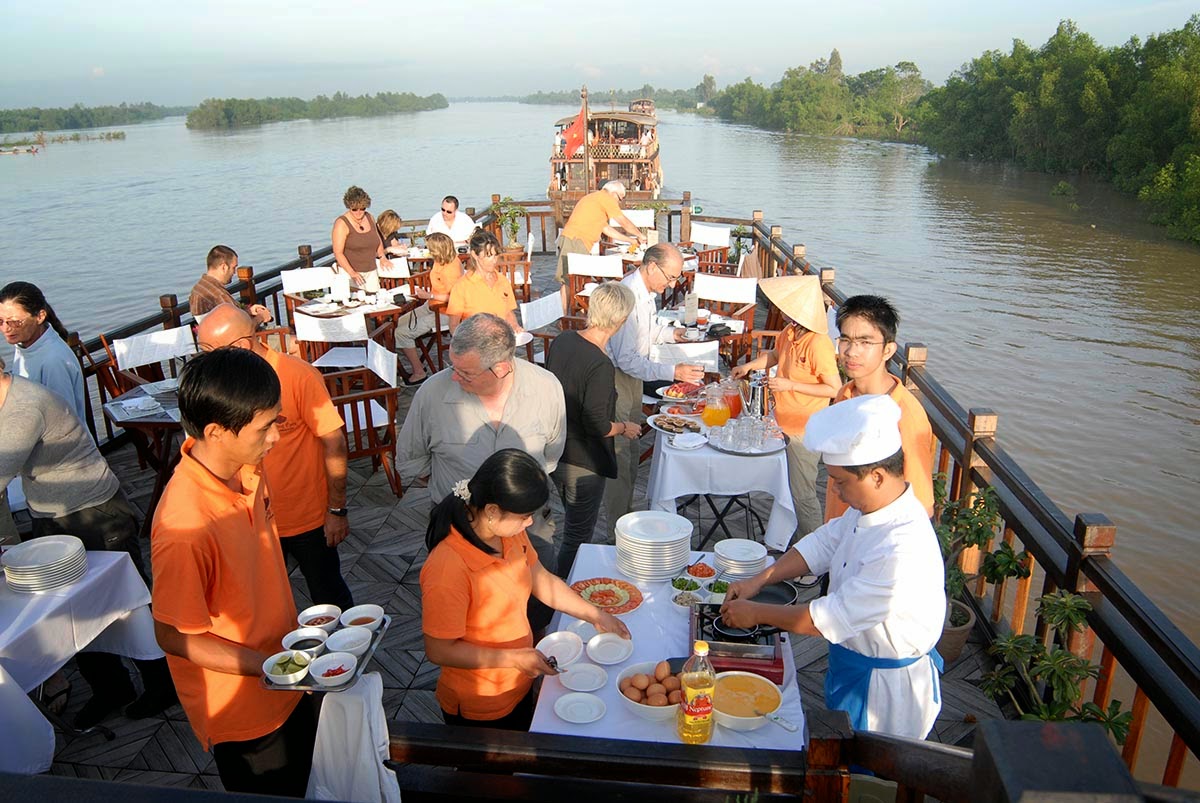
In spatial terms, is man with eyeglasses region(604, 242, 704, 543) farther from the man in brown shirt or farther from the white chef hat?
the man in brown shirt

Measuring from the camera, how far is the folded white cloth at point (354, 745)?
1913mm

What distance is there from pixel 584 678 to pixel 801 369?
217 centimetres

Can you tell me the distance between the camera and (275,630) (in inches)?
85.0

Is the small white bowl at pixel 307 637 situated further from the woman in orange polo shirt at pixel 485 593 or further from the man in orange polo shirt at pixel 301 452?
the man in orange polo shirt at pixel 301 452

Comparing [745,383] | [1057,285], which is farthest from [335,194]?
[745,383]

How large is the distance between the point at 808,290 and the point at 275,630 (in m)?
2.71

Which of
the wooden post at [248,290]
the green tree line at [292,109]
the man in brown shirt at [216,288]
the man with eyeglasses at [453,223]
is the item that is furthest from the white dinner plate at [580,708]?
the green tree line at [292,109]

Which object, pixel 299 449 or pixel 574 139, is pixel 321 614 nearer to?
pixel 299 449

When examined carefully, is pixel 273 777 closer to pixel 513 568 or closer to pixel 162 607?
pixel 162 607

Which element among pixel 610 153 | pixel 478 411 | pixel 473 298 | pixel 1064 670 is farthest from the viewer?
pixel 610 153

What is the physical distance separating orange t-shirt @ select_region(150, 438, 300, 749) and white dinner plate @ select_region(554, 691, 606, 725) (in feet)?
2.50

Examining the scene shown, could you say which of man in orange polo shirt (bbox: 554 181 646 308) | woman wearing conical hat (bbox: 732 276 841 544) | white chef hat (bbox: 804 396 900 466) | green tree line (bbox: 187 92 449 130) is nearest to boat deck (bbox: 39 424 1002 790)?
woman wearing conical hat (bbox: 732 276 841 544)

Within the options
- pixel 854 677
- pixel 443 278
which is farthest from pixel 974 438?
pixel 443 278

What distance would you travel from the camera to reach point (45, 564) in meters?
2.74
